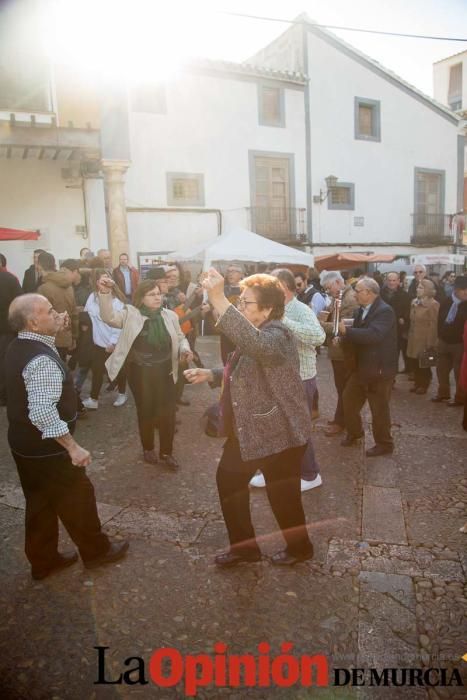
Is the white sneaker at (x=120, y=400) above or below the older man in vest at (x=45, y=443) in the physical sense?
below

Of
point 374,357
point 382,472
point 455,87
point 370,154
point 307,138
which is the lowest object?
point 382,472

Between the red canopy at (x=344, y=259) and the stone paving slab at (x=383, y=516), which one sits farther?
the red canopy at (x=344, y=259)

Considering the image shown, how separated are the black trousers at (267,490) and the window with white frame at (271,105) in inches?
702

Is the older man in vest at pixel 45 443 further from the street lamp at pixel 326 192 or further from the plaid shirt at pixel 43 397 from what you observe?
the street lamp at pixel 326 192

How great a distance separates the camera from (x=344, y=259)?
17219mm

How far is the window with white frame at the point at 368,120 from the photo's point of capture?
2077 centimetres

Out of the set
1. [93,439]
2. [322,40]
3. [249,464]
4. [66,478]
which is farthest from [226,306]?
[322,40]

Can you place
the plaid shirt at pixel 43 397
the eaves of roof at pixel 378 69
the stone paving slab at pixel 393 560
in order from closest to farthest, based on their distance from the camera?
the plaid shirt at pixel 43 397, the stone paving slab at pixel 393 560, the eaves of roof at pixel 378 69

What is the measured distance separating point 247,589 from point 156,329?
95.7 inches

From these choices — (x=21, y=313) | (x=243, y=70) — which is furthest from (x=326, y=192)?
(x=21, y=313)

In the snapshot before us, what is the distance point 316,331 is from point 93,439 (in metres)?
2.94

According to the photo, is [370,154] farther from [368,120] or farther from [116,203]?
[116,203]

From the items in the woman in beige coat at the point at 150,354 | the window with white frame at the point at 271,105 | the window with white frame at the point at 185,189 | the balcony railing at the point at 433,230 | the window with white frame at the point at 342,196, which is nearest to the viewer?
the woman in beige coat at the point at 150,354

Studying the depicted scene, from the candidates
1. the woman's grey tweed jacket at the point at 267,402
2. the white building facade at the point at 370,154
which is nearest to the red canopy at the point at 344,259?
the white building facade at the point at 370,154
